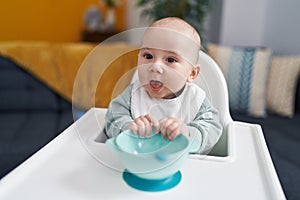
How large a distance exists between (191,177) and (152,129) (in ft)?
0.39

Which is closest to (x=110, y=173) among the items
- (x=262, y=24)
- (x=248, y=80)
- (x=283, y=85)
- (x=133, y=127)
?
(x=133, y=127)

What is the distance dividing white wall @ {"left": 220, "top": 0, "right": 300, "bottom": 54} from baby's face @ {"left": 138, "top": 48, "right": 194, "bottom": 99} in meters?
1.75

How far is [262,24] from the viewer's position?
7.20 feet

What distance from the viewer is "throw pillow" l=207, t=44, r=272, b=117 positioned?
1.71 meters

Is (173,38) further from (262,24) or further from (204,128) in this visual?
(262,24)

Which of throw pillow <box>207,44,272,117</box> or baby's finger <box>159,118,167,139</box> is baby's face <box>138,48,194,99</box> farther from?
throw pillow <box>207,44,272,117</box>

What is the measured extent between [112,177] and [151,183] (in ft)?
0.23

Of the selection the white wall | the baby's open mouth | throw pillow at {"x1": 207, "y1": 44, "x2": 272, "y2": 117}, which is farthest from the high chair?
the white wall

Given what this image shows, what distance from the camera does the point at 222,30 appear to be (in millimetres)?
2164

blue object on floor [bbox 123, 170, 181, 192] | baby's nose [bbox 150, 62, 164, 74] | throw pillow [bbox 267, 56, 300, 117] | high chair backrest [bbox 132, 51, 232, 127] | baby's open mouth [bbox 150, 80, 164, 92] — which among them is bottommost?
throw pillow [bbox 267, 56, 300, 117]

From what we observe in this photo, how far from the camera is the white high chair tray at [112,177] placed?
1.46 ft

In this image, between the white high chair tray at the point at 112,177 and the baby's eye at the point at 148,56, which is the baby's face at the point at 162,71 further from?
the white high chair tray at the point at 112,177

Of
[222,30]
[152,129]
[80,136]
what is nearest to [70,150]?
[80,136]

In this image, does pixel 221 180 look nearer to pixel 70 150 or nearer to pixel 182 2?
pixel 70 150
